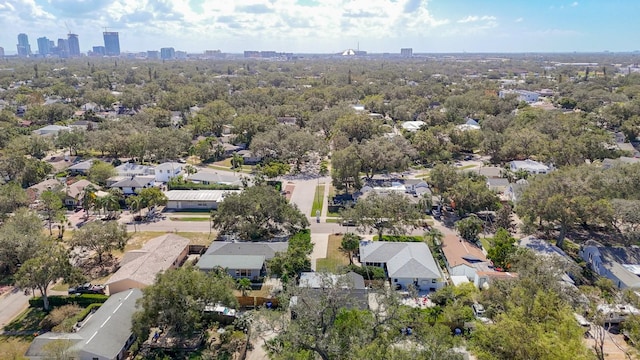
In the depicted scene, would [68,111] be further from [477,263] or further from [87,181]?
[477,263]

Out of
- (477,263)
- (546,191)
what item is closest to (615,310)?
(477,263)

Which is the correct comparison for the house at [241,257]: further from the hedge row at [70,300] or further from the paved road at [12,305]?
the paved road at [12,305]

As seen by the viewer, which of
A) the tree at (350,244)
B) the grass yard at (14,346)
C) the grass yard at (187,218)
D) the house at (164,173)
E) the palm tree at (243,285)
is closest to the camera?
the grass yard at (14,346)

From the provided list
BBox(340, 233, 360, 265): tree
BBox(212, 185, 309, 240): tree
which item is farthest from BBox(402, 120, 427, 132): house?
BBox(340, 233, 360, 265): tree

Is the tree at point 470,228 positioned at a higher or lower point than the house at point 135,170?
lower

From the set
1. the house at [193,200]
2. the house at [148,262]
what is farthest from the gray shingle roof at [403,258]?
the house at [193,200]

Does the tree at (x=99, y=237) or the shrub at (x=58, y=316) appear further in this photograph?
the tree at (x=99, y=237)

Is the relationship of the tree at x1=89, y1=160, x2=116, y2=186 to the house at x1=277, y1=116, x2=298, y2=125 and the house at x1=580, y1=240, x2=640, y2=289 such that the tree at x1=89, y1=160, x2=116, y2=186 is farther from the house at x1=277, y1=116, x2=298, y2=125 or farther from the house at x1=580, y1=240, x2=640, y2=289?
the house at x1=580, y1=240, x2=640, y2=289

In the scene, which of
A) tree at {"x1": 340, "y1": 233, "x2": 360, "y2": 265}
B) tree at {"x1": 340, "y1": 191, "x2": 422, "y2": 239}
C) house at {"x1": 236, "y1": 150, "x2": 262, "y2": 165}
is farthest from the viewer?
house at {"x1": 236, "y1": 150, "x2": 262, "y2": 165}
